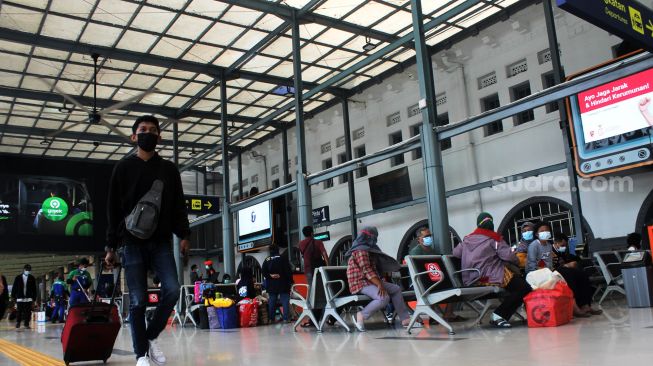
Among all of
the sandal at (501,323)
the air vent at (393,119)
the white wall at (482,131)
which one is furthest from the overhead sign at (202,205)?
the sandal at (501,323)

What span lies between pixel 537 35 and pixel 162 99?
12.6 meters

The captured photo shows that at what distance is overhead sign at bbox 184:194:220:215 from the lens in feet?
61.6

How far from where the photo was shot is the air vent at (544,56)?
52.1 ft

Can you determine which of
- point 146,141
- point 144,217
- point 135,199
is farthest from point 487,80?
point 144,217

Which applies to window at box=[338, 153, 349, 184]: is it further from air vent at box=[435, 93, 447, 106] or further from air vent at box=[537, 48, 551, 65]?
air vent at box=[537, 48, 551, 65]

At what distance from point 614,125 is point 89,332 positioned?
1204 cm

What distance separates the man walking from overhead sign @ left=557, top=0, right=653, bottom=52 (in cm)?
421

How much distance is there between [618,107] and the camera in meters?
12.8

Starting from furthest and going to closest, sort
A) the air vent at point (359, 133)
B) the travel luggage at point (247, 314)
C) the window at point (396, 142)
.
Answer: the air vent at point (359, 133), the window at point (396, 142), the travel luggage at point (247, 314)

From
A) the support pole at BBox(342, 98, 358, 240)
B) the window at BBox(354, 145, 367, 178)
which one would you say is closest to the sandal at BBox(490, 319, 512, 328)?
the support pole at BBox(342, 98, 358, 240)

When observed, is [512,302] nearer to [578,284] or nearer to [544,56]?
[578,284]

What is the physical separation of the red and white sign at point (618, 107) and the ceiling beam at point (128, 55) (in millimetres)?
9911

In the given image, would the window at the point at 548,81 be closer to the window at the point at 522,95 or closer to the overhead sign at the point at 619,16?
the window at the point at 522,95

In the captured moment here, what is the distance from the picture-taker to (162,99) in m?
20.3
